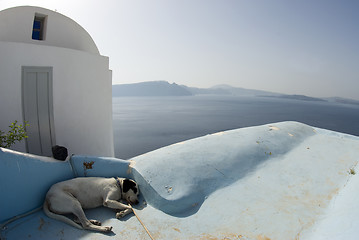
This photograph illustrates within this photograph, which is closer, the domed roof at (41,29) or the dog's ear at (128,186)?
the dog's ear at (128,186)

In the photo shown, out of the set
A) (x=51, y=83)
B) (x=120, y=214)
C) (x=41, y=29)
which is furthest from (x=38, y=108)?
(x=120, y=214)

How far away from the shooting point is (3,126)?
470 centimetres

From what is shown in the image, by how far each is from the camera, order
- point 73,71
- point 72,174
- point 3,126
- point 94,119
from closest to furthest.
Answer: point 72,174 → point 3,126 → point 73,71 → point 94,119

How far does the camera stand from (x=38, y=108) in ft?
17.0

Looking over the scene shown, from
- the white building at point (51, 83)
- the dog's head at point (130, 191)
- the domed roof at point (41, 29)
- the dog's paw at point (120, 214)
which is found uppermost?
the domed roof at point (41, 29)

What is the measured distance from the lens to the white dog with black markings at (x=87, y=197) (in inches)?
101

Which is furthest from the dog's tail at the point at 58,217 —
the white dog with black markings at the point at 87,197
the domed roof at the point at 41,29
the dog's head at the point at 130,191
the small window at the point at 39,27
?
the small window at the point at 39,27

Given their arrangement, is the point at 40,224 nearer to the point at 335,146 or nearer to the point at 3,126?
the point at 3,126

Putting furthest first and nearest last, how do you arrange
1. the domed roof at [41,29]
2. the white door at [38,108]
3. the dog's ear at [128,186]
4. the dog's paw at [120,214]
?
the domed roof at [41,29], the white door at [38,108], the dog's ear at [128,186], the dog's paw at [120,214]

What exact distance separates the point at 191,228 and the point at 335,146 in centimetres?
425

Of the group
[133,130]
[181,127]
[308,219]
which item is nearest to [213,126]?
[181,127]

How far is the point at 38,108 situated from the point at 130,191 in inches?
144

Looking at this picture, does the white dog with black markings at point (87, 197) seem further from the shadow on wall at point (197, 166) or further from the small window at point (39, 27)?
the small window at point (39, 27)

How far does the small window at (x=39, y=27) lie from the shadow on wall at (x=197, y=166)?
4960mm
